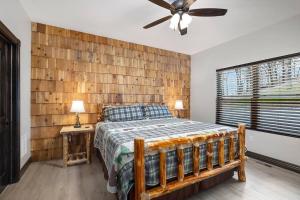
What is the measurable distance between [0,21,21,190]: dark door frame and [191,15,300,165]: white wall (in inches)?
150

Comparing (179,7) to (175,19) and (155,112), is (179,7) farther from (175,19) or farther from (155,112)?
(155,112)

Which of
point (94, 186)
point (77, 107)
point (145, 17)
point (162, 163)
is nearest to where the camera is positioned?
point (162, 163)

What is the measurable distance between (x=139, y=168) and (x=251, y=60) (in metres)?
3.03

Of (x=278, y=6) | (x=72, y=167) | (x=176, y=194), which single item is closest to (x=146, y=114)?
(x=72, y=167)

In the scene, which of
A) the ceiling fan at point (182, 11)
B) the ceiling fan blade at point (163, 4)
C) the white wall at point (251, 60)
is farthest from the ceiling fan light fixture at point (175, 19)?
the white wall at point (251, 60)

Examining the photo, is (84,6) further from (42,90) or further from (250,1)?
(250,1)

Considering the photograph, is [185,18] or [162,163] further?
[185,18]

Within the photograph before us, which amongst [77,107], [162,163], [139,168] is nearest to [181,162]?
[162,163]

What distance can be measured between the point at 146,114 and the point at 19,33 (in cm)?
242

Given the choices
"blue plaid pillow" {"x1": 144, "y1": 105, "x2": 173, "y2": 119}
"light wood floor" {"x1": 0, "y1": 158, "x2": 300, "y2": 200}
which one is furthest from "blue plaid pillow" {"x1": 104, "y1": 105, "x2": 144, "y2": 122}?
"light wood floor" {"x1": 0, "y1": 158, "x2": 300, "y2": 200}

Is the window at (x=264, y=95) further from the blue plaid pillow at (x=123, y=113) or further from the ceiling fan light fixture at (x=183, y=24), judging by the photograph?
the blue plaid pillow at (x=123, y=113)

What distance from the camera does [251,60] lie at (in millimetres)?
3123

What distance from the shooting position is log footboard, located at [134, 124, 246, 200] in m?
1.39

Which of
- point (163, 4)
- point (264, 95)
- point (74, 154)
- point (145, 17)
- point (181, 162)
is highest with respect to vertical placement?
point (145, 17)
